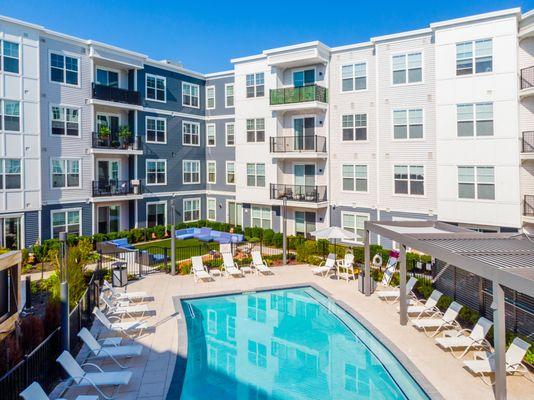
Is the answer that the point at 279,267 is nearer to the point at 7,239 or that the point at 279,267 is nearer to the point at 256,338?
the point at 256,338

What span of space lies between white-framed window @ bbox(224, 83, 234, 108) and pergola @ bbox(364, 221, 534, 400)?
1981cm

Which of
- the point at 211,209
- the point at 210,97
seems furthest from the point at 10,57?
the point at 211,209

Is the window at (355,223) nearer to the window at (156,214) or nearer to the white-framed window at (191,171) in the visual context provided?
the white-framed window at (191,171)

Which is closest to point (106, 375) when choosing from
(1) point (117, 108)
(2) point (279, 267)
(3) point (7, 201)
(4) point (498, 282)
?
(4) point (498, 282)

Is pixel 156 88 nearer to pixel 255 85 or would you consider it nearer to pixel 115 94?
pixel 115 94

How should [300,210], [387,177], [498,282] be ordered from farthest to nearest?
[300,210] < [387,177] < [498,282]

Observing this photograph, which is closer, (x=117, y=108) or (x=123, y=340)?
(x=123, y=340)

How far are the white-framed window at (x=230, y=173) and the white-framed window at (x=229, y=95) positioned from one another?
441 centimetres

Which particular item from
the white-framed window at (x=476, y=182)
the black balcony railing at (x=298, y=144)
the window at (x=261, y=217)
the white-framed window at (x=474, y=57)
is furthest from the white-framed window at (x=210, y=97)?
the white-framed window at (x=476, y=182)

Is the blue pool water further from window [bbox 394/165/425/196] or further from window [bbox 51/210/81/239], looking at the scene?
window [bbox 51/210/81/239]

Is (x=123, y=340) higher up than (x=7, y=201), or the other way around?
(x=7, y=201)

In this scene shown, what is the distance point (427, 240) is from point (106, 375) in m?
9.06

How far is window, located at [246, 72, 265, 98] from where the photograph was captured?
28016 millimetres

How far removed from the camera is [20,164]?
22.2 m
